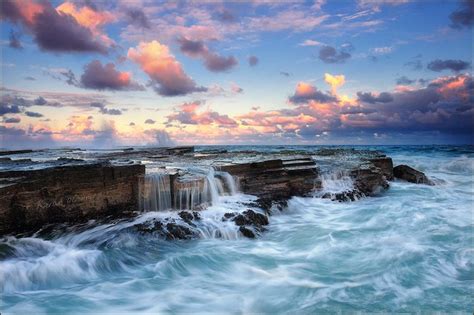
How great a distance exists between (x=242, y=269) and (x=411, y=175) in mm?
12287

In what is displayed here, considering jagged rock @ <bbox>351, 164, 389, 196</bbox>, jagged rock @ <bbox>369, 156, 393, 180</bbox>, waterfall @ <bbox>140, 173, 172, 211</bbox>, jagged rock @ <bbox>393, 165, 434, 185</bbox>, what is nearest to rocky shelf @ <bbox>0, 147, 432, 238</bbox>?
waterfall @ <bbox>140, 173, 172, 211</bbox>

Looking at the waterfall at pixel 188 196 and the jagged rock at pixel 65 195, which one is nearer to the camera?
the jagged rock at pixel 65 195

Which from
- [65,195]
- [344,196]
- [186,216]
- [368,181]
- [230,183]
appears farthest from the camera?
[368,181]

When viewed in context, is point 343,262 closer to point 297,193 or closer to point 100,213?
point 297,193

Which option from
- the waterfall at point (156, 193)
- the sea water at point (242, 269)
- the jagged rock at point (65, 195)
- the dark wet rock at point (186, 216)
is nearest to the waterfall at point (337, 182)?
the sea water at point (242, 269)

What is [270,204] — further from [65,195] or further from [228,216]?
[65,195]

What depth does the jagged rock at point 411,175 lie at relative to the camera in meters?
15.2

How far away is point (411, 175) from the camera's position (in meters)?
15.5

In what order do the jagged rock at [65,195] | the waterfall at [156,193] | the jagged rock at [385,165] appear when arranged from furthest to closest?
the jagged rock at [385,165], the waterfall at [156,193], the jagged rock at [65,195]

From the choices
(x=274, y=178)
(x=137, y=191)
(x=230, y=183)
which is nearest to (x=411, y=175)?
(x=274, y=178)

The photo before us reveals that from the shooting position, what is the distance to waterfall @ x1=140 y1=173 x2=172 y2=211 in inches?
332

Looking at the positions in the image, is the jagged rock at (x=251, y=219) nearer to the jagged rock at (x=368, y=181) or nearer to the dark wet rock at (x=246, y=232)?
the dark wet rock at (x=246, y=232)

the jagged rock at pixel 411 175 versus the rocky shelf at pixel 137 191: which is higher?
the rocky shelf at pixel 137 191

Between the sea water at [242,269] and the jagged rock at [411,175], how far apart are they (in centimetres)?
660
